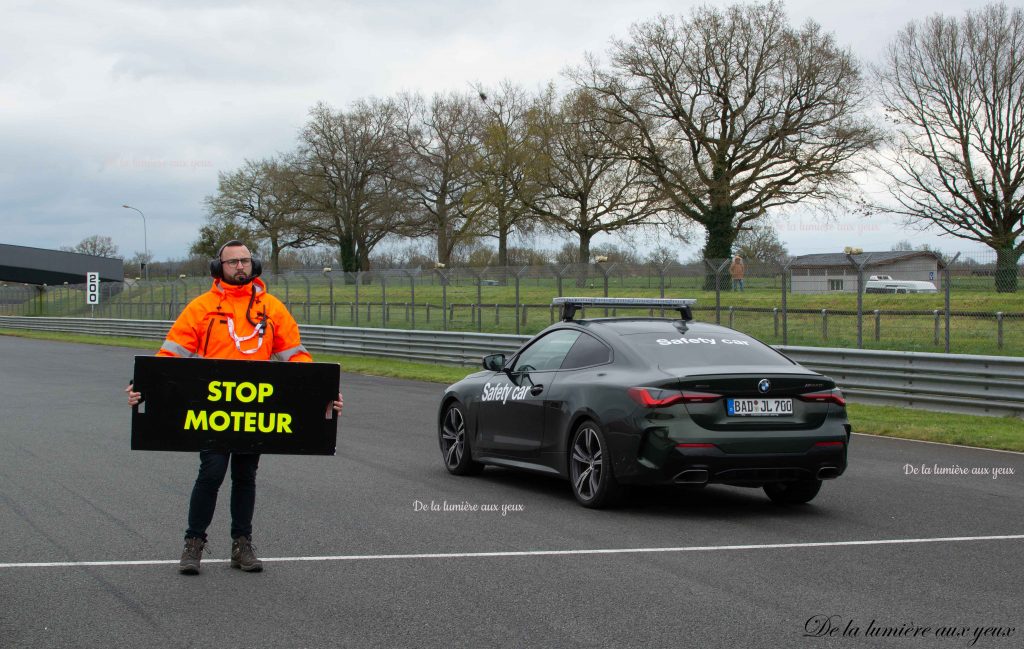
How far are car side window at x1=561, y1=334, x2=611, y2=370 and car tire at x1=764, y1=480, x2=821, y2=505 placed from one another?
1488 mm

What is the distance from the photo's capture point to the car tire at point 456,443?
389 inches

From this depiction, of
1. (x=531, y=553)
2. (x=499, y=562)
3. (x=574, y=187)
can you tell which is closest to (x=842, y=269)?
(x=531, y=553)

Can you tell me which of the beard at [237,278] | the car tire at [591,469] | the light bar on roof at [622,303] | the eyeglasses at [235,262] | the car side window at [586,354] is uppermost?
the eyeglasses at [235,262]

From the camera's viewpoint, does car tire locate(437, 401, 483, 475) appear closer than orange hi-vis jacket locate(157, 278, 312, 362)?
No

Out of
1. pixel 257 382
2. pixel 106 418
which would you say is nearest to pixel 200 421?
pixel 257 382

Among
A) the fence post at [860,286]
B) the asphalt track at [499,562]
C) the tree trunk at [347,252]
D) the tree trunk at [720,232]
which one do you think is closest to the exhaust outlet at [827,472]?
the asphalt track at [499,562]

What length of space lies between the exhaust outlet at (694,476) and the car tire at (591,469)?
49cm

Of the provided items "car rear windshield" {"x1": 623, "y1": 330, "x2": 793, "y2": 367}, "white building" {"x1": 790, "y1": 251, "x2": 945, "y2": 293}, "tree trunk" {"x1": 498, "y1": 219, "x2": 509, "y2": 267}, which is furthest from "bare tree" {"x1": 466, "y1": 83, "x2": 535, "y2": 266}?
"car rear windshield" {"x1": 623, "y1": 330, "x2": 793, "y2": 367}

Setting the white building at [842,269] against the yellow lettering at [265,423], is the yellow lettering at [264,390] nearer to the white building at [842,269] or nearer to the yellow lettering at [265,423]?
the yellow lettering at [265,423]

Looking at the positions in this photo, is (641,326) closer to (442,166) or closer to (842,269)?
(842,269)

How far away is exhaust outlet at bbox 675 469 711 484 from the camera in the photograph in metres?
7.60

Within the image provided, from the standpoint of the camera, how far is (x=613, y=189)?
5262 centimetres

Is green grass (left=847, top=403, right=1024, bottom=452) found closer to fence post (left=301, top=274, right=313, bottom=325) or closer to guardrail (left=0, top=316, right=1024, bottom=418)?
guardrail (left=0, top=316, right=1024, bottom=418)

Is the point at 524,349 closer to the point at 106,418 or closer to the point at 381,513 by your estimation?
the point at 381,513
